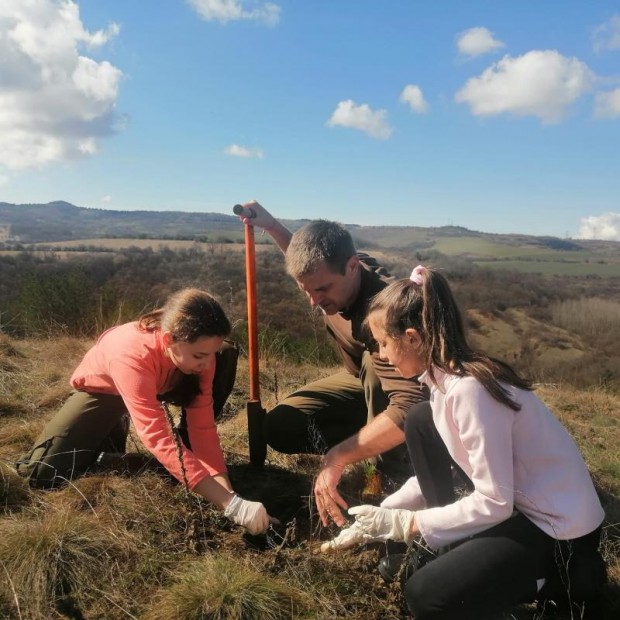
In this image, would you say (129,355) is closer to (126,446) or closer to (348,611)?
(126,446)

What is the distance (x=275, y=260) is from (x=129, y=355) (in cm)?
1575

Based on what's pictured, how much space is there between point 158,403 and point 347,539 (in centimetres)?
101

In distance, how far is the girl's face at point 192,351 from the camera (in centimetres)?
245

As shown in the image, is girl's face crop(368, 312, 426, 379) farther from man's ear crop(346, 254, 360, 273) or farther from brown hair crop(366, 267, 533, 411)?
man's ear crop(346, 254, 360, 273)

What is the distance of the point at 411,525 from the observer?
1.98 meters

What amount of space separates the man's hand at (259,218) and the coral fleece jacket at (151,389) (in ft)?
3.45

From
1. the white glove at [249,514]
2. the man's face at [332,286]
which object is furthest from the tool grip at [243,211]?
the white glove at [249,514]

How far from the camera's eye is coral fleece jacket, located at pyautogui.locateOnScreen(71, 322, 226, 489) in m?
2.33

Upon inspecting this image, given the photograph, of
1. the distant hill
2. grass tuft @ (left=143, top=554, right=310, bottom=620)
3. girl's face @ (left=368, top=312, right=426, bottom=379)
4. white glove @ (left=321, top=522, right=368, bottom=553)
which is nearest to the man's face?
girl's face @ (left=368, top=312, right=426, bottom=379)

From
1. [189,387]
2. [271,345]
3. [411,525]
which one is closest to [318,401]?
[189,387]

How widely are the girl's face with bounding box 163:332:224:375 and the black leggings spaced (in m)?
1.27

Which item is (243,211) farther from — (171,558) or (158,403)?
(171,558)

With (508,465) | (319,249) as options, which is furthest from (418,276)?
(319,249)

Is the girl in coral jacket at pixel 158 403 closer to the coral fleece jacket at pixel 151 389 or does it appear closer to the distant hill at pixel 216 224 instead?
the coral fleece jacket at pixel 151 389
